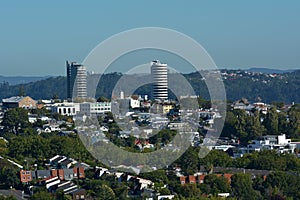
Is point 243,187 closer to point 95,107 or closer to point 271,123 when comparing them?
point 271,123

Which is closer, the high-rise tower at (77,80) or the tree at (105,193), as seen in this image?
the tree at (105,193)

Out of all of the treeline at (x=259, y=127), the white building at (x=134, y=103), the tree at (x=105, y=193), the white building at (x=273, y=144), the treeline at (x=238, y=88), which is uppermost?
the treeline at (x=238, y=88)

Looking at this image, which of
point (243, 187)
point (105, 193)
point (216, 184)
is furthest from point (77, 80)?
point (105, 193)

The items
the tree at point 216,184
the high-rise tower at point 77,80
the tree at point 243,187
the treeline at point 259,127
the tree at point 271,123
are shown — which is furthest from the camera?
the high-rise tower at point 77,80

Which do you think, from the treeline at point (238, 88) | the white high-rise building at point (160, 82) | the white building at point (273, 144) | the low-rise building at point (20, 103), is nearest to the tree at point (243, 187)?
the white building at point (273, 144)

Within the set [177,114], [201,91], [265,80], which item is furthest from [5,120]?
[265,80]

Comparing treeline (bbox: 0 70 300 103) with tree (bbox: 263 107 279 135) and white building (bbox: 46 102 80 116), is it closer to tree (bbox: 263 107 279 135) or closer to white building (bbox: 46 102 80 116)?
white building (bbox: 46 102 80 116)

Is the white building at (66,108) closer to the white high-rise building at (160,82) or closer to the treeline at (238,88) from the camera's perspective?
the white high-rise building at (160,82)
